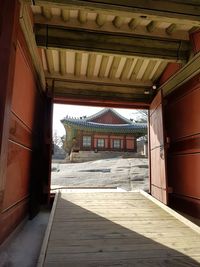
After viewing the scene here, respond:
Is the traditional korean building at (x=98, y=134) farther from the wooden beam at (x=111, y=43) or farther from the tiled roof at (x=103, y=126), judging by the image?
the wooden beam at (x=111, y=43)

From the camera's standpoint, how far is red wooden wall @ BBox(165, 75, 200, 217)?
14.0 ft

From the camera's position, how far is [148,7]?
9.29ft

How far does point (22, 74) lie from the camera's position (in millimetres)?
3432

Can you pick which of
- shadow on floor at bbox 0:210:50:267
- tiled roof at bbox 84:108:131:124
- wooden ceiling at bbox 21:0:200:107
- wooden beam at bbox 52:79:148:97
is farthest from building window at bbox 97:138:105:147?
shadow on floor at bbox 0:210:50:267

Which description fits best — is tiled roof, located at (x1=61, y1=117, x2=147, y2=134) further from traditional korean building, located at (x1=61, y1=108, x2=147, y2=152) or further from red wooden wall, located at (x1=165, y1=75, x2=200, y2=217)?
red wooden wall, located at (x1=165, y1=75, x2=200, y2=217)

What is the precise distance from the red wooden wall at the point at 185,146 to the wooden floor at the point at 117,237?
66 cm

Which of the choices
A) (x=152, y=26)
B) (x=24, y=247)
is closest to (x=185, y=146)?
(x=152, y=26)

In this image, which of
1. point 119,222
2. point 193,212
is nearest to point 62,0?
point 119,222

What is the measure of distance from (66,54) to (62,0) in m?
2.41

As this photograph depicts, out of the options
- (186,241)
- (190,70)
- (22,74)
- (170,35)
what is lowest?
(186,241)

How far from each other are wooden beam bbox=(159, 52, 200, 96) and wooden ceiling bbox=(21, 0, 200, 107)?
17 centimetres

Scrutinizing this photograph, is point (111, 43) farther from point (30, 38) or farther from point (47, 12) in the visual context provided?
point (30, 38)

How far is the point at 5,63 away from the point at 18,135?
1298 millimetres

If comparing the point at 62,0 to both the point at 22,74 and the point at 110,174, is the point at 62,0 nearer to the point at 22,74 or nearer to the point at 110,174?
the point at 22,74
